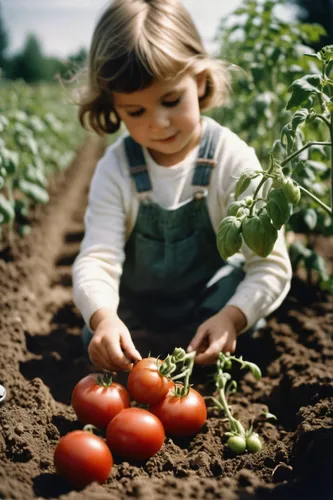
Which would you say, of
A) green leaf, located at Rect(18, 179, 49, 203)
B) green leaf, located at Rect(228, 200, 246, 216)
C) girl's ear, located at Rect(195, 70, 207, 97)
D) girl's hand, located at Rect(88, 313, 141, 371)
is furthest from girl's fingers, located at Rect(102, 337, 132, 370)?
green leaf, located at Rect(18, 179, 49, 203)

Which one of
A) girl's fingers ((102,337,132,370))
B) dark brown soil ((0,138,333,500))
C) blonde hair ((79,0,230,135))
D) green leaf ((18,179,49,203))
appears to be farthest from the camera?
green leaf ((18,179,49,203))

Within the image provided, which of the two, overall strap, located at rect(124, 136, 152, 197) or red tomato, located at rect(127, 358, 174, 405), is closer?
red tomato, located at rect(127, 358, 174, 405)

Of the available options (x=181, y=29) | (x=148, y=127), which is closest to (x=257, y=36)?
(x=181, y=29)

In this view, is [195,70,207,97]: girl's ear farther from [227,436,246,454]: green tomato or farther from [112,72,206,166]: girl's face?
[227,436,246,454]: green tomato

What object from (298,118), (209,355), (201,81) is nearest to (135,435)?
(209,355)

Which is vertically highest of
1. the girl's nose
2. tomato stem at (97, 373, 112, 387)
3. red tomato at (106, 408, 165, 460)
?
the girl's nose

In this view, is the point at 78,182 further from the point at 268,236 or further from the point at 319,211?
the point at 268,236

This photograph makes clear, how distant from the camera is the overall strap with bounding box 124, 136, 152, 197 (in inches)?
91.0

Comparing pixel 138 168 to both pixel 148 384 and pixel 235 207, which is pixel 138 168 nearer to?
pixel 235 207

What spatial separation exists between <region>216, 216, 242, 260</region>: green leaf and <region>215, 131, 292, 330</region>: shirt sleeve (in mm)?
502

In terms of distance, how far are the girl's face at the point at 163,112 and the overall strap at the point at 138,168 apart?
0.52 ft

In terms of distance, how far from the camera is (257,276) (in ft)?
6.91

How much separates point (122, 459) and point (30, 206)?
335cm

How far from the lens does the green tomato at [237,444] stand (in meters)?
1.64
